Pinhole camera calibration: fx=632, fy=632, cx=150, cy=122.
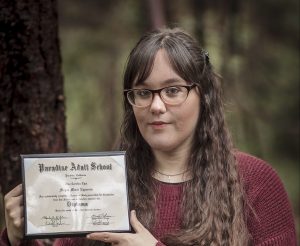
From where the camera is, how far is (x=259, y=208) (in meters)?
2.58

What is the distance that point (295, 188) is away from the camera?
7.41 m

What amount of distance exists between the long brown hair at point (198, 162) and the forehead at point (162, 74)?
0.02 meters

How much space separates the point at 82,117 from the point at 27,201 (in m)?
4.27

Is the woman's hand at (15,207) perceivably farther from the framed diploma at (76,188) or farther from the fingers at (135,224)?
the fingers at (135,224)

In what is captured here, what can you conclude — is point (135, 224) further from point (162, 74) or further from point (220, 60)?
point (220, 60)

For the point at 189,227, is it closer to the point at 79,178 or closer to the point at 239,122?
the point at 79,178

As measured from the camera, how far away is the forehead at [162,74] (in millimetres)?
2506

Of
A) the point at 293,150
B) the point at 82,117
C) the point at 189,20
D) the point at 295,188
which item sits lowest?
the point at 295,188

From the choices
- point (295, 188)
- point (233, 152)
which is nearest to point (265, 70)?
point (295, 188)

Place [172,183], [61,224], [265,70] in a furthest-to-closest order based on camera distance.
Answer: [265,70] → [172,183] → [61,224]

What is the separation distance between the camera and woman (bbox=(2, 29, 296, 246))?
8.25 feet

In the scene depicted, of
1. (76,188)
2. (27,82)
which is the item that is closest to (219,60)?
(27,82)
